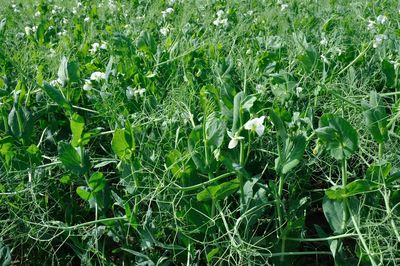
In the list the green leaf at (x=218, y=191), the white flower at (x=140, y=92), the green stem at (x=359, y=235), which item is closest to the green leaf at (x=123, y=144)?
the green leaf at (x=218, y=191)

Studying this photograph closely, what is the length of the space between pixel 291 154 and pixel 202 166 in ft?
0.74

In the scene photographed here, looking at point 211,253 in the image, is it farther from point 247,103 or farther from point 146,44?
point 146,44

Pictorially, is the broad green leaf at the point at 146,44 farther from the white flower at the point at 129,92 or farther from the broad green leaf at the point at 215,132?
the broad green leaf at the point at 215,132

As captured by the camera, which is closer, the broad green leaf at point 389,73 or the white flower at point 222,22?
the broad green leaf at point 389,73

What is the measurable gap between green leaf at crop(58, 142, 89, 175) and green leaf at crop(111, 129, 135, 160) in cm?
14

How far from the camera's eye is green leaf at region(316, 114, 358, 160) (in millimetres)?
1212

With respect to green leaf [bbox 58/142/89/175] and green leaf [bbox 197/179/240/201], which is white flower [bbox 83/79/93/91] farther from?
green leaf [bbox 197/179/240/201]

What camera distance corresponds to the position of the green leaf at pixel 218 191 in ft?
4.07

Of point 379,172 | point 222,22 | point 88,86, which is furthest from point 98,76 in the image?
point 222,22

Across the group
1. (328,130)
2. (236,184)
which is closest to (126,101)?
(236,184)

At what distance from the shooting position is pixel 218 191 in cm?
125

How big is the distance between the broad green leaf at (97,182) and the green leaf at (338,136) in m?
0.60

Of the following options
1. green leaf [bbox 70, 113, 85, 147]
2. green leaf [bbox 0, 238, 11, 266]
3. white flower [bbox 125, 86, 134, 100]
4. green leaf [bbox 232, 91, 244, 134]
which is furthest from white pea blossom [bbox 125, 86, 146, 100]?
green leaf [bbox 0, 238, 11, 266]

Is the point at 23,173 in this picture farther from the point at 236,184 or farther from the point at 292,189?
the point at 292,189
